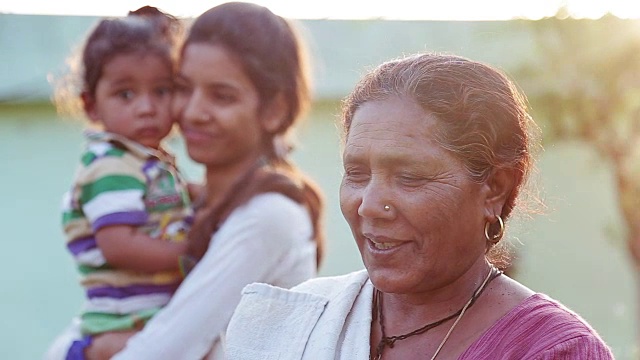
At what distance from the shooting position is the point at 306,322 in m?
2.71

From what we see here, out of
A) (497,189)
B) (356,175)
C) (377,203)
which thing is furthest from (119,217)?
(497,189)

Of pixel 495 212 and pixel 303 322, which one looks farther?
pixel 303 322

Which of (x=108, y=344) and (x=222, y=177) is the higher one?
(x=222, y=177)

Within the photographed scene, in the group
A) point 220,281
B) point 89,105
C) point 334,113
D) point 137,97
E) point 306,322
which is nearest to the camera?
point 306,322

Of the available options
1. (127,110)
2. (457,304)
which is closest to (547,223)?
(127,110)

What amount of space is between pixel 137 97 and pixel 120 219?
16.8 inches

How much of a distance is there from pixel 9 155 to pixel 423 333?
6969 millimetres

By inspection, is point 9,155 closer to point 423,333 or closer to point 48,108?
point 48,108

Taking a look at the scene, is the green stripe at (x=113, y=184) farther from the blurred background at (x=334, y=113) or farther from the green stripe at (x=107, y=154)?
the blurred background at (x=334, y=113)

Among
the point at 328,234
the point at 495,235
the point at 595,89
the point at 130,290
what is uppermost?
the point at 495,235

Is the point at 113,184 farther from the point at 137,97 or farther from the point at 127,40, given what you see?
the point at 127,40

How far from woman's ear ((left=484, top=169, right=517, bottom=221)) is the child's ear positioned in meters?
1.66

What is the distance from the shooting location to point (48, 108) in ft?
29.5

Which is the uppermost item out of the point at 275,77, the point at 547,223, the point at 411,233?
the point at 275,77
